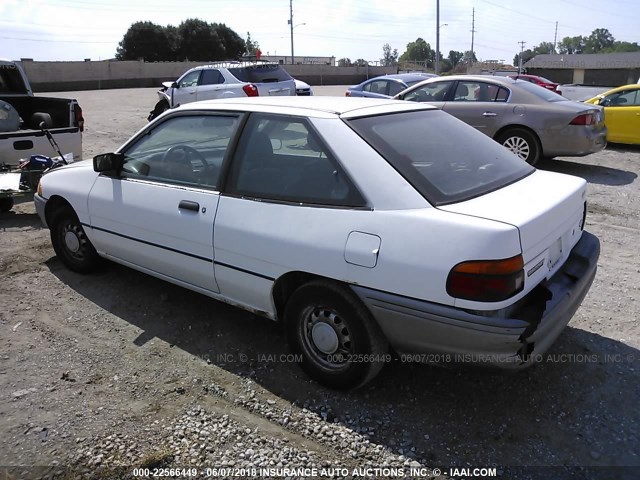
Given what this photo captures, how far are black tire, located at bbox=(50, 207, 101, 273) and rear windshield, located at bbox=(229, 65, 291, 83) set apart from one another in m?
9.77

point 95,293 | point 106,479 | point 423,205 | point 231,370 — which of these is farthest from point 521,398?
point 95,293

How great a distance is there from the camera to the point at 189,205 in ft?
11.8

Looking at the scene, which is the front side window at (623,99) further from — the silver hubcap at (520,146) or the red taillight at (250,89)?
the red taillight at (250,89)

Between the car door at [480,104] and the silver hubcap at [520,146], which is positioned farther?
the car door at [480,104]

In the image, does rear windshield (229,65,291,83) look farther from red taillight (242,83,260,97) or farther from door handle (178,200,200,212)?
door handle (178,200,200,212)

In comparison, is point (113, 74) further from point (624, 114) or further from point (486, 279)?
point (486, 279)

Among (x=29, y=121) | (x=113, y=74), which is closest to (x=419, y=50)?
(x=113, y=74)

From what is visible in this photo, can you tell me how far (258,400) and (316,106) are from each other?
1.83 meters

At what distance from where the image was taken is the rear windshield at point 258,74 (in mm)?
13930

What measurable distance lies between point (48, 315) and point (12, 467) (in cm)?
173

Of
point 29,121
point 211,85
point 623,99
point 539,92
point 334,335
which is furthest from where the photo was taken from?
point 211,85

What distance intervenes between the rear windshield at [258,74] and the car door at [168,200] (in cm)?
1024

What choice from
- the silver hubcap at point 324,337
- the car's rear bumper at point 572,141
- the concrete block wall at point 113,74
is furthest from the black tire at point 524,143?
the concrete block wall at point 113,74

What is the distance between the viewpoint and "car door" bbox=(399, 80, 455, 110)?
9.87 metres
